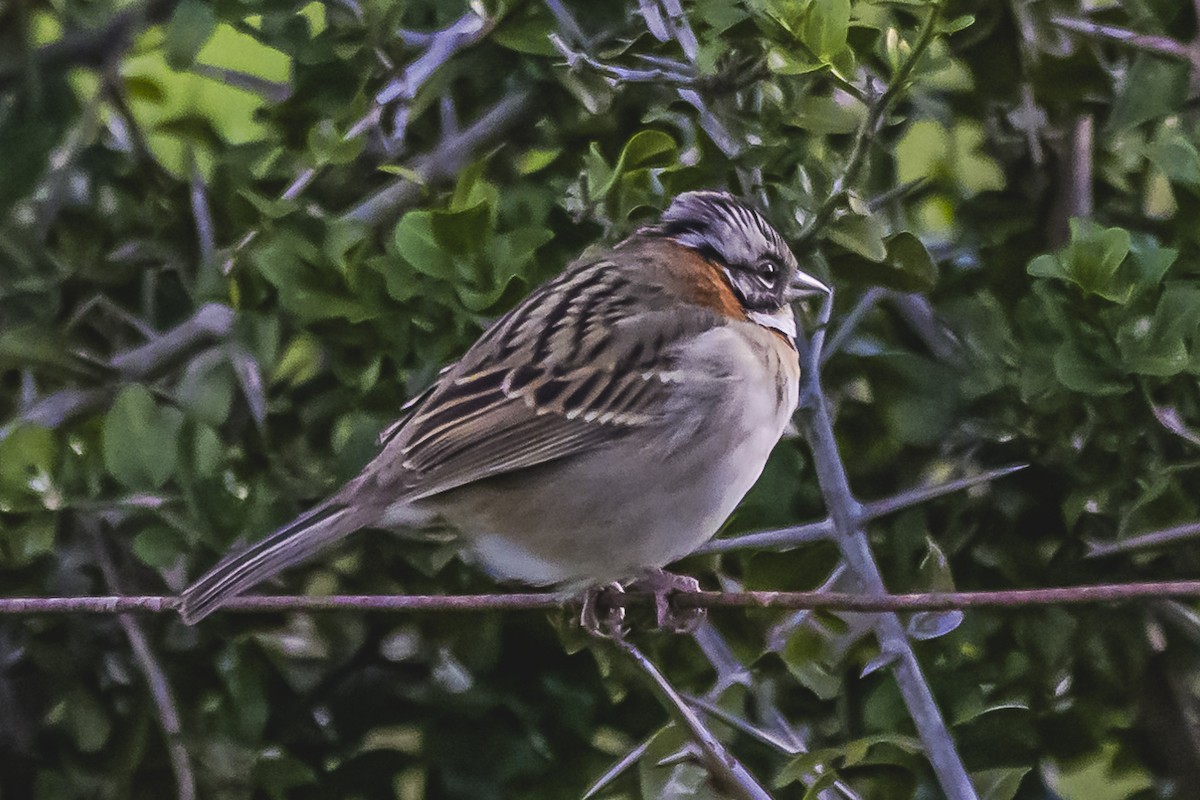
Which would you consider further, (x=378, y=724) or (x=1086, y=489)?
(x=378, y=724)

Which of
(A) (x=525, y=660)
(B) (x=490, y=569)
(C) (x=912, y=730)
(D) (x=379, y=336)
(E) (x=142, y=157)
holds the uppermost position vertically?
(E) (x=142, y=157)

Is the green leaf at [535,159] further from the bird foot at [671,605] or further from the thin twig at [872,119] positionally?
the bird foot at [671,605]

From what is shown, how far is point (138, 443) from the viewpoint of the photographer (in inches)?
86.6

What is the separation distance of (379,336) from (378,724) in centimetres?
53

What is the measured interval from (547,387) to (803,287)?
37 cm

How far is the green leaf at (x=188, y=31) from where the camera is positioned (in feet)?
7.93

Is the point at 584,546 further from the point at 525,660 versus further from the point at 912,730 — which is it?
the point at 912,730

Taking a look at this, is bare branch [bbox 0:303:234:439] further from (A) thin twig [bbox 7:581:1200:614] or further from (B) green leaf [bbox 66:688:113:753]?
(A) thin twig [bbox 7:581:1200:614]

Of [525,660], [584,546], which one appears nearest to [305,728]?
[525,660]

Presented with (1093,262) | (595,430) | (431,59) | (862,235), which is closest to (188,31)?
(431,59)

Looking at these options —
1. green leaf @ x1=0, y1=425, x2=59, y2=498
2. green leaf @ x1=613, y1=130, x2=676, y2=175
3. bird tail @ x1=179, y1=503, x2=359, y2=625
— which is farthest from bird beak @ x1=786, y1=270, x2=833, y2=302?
green leaf @ x1=0, y1=425, x2=59, y2=498

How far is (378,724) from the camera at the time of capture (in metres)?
2.34

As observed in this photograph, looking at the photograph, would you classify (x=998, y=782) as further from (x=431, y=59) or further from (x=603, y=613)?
(x=431, y=59)

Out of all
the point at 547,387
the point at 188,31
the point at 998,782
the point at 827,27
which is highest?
the point at 188,31
